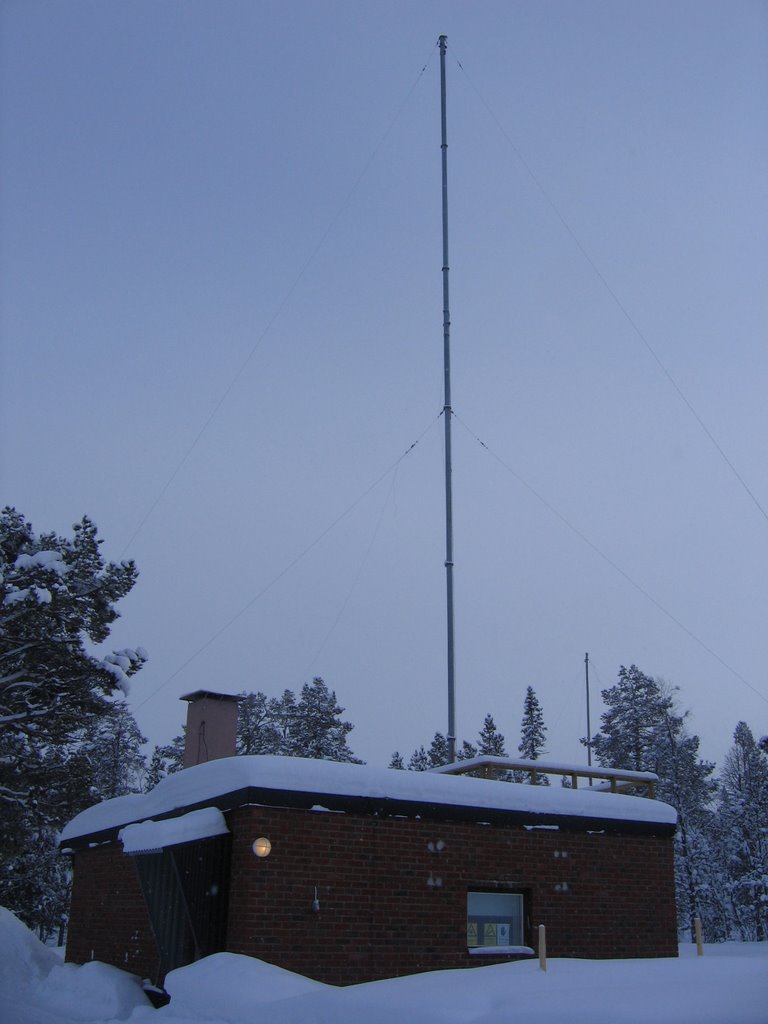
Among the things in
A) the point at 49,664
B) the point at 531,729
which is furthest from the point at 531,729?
the point at 49,664

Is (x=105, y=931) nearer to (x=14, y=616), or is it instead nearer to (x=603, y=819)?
(x=603, y=819)

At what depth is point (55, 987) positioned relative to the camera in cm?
1471

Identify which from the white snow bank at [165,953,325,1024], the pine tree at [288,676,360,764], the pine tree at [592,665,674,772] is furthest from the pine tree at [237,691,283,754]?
the white snow bank at [165,953,325,1024]

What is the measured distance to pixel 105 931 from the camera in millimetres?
16031

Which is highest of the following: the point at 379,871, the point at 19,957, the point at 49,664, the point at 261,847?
the point at 49,664

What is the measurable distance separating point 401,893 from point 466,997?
3941 mm

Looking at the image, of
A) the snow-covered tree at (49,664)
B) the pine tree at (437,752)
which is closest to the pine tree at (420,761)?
the pine tree at (437,752)

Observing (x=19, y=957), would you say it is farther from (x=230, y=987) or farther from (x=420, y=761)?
(x=420, y=761)

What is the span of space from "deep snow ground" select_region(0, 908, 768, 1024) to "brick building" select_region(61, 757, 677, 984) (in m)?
0.96

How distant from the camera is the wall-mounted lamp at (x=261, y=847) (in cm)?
1180

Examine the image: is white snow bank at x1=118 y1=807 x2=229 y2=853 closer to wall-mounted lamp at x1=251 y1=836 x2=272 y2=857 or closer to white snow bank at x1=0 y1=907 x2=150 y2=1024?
wall-mounted lamp at x1=251 y1=836 x2=272 y2=857

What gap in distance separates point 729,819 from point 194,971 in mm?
57522

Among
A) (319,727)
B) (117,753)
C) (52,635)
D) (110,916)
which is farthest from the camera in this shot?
(117,753)

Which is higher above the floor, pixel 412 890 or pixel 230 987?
pixel 412 890
